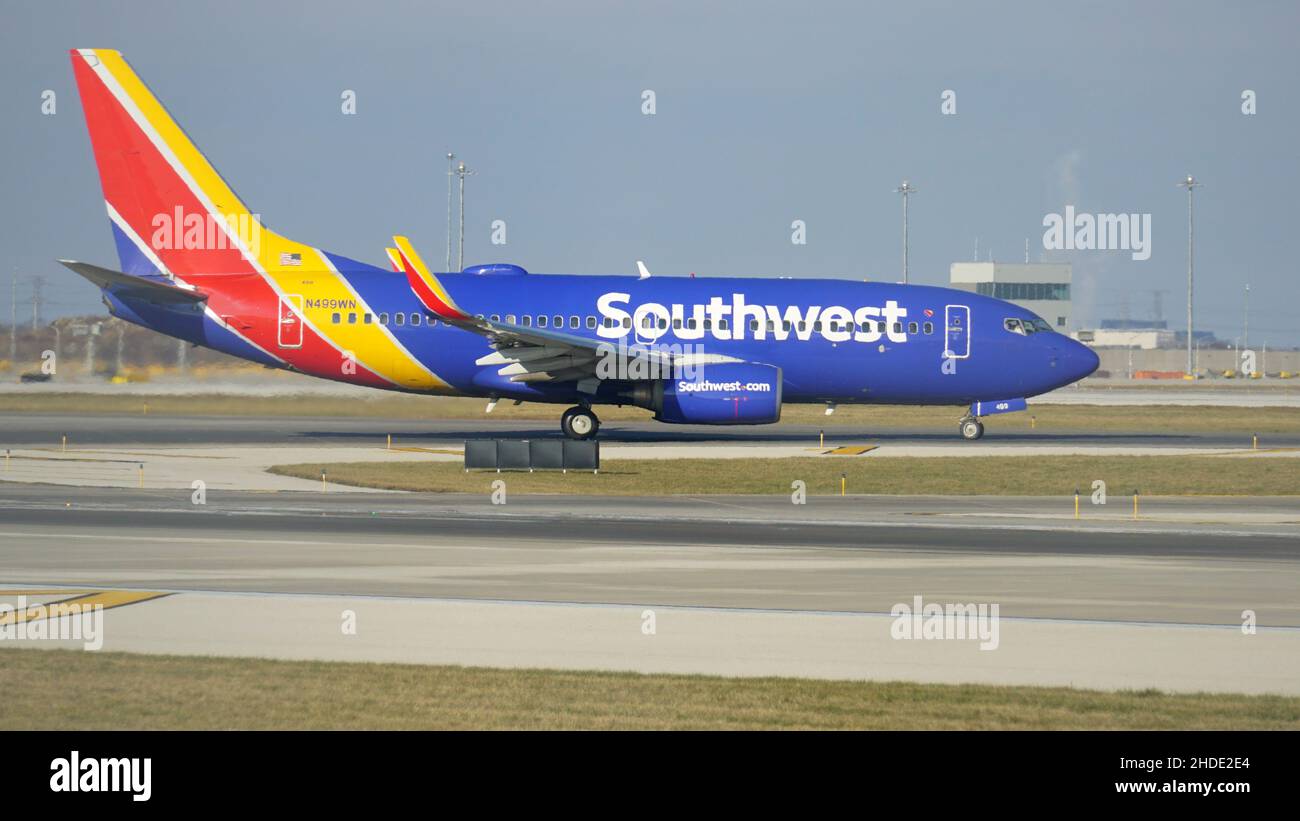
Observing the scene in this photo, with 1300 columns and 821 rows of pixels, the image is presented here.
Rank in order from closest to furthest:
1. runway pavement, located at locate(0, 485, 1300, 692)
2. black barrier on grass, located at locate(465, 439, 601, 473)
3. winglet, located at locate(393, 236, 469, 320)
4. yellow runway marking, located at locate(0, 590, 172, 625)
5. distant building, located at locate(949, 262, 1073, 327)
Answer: runway pavement, located at locate(0, 485, 1300, 692) → yellow runway marking, located at locate(0, 590, 172, 625) → black barrier on grass, located at locate(465, 439, 601, 473) → winglet, located at locate(393, 236, 469, 320) → distant building, located at locate(949, 262, 1073, 327)

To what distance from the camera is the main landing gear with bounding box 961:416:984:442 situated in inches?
1807

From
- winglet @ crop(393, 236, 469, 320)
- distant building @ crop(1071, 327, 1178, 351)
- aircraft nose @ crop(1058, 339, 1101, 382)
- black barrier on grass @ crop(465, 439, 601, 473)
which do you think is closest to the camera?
black barrier on grass @ crop(465, 439, 601, 473)

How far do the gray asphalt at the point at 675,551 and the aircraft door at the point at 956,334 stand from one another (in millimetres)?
14926

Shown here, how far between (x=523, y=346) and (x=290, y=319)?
7.08 meters

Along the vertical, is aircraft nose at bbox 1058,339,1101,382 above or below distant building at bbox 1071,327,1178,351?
below

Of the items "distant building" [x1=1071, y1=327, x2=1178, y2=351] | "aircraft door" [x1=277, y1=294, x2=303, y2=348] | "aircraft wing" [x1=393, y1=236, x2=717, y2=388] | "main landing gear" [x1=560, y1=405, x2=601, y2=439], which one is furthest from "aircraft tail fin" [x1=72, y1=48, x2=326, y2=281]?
"distant building" [x1=1071, y1=327, x2=1178, y2=351]

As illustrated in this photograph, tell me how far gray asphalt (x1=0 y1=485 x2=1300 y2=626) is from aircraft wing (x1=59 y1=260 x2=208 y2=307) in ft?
40.3

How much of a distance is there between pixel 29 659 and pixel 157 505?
48.7 feet

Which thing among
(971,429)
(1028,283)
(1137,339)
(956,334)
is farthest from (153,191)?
(1137,339)

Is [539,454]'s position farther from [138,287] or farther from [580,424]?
[138,287]

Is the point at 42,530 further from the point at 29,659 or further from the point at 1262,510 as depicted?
the point at 1262,510

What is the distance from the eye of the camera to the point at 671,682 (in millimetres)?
12953

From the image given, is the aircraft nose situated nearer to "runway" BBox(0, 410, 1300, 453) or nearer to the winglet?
"runway" BBox(0, 410, 1300, 453)

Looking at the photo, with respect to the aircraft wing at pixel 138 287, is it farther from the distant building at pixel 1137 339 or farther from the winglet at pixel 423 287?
the distant building at pixel 1137 339
